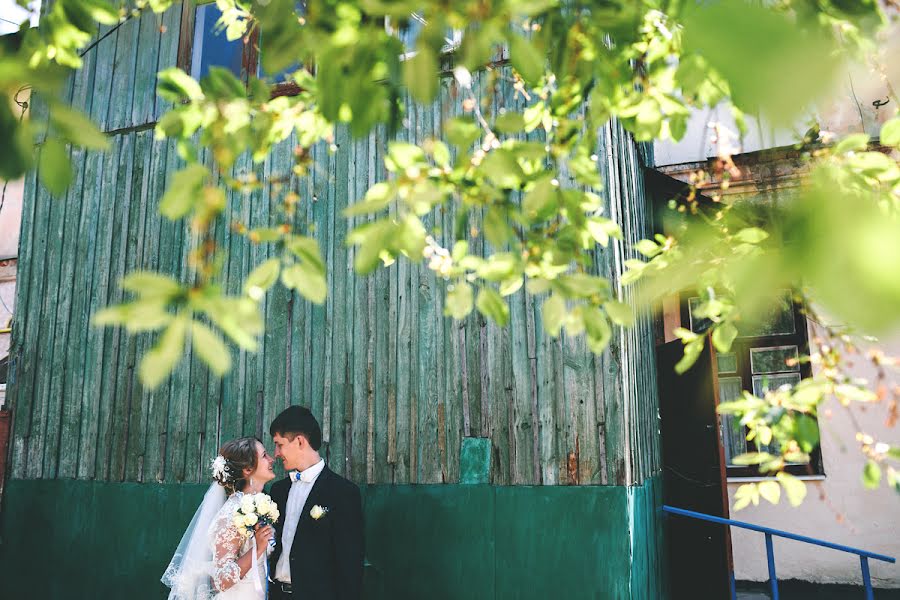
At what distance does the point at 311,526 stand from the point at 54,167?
322cm

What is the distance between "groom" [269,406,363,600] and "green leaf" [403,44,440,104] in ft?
10.6

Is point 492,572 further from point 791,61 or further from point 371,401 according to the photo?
point 791,61

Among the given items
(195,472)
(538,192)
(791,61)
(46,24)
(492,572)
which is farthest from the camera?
(195,472)

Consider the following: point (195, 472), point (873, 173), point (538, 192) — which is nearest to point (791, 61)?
point (538, 192)

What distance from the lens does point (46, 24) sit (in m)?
2.13

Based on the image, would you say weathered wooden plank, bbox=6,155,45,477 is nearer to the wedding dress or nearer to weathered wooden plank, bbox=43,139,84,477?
weathered wooden plank, bbox=43,139,84,477

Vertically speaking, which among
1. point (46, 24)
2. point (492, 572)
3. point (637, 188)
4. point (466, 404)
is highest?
point (637, 188)

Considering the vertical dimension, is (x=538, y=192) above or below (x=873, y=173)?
below

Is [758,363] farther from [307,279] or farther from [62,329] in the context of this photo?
[307,279]

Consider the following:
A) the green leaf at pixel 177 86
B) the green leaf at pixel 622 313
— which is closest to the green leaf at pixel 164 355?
the green leaf at pixel 177 86

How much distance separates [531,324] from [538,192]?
10.2 ft

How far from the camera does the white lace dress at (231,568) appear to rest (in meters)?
4.34

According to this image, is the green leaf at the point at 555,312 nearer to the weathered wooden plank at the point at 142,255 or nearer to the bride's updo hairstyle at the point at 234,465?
the bride's updo hairstyle at the point at 234,465

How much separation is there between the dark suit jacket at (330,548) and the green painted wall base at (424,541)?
67 cm
